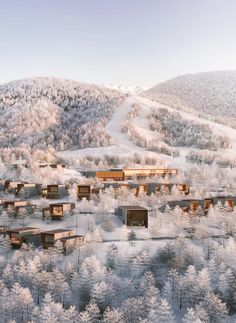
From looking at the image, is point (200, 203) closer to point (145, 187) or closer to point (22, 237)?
point (145, 187)

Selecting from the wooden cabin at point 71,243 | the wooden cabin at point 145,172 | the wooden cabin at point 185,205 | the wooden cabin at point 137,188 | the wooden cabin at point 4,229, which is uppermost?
the wooden cabin at point 71,243

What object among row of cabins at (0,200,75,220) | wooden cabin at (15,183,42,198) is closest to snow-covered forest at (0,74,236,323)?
row of cabins at (0,200,75,220)

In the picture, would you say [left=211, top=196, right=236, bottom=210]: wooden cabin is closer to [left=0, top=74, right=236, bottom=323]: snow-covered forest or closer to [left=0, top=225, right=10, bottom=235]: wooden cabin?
[left=0, top=74, right=236, bottom=323]: snow-covered forest

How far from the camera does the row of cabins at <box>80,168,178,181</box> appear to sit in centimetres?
14712

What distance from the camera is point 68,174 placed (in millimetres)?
145250

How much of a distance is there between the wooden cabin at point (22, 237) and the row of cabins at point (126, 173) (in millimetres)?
58216

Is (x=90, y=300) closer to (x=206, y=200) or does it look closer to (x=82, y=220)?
(x=82, y=220)

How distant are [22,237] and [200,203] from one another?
40168 millimetres

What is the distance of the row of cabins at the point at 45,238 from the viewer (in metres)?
80.9

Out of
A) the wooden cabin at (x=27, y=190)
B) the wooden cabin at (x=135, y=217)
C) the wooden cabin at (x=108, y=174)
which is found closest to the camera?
the wooden cabin at (x=135, y=217)

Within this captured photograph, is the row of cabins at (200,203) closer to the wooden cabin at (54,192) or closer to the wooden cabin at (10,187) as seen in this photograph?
the wooden cabin at (54,192)

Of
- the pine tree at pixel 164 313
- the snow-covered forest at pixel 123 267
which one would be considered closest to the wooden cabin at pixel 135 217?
the snow-covered forest at pixel 123 267

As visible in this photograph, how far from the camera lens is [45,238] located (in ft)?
274

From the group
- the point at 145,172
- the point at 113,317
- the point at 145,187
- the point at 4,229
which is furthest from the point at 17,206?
the point at 145,172
